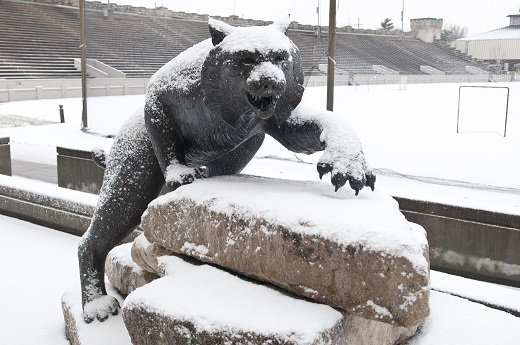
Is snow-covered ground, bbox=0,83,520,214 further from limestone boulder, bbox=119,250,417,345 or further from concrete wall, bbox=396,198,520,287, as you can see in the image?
limestone boulder, bbox=119,250,417,345

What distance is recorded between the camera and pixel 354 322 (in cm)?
144

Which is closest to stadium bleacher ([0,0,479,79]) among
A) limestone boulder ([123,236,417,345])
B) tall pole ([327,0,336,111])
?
tall pole ([327,0,336,111])

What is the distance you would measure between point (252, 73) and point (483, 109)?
16.5ft

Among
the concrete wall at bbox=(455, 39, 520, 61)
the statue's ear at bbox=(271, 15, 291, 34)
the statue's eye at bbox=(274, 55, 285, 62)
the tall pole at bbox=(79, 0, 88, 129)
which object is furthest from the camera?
the tall pole at bbox=(79, 0, 88, 129)

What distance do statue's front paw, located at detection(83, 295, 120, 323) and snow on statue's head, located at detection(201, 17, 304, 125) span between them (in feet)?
2.87

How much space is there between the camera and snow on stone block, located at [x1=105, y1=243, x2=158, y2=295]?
6.78 feet

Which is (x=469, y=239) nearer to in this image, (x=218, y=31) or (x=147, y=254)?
(x=147, y=254)

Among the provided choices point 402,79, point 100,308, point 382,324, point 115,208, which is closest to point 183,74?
point 115,208

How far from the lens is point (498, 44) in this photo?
4684 millimetres

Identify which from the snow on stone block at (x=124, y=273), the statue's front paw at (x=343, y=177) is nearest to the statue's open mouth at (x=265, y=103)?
the statue's front paw at (x=343, y=177)

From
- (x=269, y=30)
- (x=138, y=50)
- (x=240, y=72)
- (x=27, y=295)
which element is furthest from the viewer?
(x=138, y=50)

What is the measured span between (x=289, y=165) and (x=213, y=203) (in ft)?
11.5

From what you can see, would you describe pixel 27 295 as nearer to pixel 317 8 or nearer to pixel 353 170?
pixel 353 170

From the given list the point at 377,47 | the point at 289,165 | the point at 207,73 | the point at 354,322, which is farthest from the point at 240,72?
the point at 377,47
